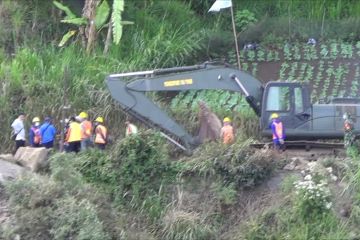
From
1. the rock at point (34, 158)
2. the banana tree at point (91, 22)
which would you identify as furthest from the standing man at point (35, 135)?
the banana tree at point (91, 22)

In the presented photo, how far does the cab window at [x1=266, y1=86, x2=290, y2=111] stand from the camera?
25719 mm

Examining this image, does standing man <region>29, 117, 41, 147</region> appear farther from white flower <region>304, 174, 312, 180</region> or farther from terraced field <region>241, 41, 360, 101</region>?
terraced field <region>241, 41, 360, 101</region>

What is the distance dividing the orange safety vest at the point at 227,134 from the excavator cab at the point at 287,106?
771 millimetres

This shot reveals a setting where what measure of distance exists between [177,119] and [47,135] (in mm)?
3907

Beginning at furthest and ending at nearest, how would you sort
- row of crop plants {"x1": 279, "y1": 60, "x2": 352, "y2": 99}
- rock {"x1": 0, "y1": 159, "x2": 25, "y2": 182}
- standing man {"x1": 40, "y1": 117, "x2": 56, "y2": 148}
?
row of crop plants {"x1": 279, "y1": 60, "x2": 352, "y2": 99}
standing man {"x1": 40, "y1": 117, "x2": 56, "y2": 148}
rock {"x1": 0, "y1": 159, "x2": 25, "y2": 182}

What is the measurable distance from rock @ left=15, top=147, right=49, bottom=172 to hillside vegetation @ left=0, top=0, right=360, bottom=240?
33 centimetres

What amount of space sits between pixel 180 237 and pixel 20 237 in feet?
10.9

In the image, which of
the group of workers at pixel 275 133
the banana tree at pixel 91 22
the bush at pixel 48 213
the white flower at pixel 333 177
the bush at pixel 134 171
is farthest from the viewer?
the banana tree at pixel 91 22

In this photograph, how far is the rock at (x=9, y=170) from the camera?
23.9m

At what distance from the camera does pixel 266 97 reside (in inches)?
1011

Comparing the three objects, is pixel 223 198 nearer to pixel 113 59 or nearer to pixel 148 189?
pixel 148 189

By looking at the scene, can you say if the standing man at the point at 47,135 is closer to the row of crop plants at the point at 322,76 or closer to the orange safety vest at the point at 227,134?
the orange safety vest at the point at 227,134

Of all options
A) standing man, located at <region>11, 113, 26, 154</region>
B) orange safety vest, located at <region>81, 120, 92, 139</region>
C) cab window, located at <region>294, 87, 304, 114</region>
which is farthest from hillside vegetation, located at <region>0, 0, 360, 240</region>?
cab window, located at <region>294, 87, 304, 114</region>

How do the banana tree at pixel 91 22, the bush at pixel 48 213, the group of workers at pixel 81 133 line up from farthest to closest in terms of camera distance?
the banana tree at pixel 91 22 < the group of workers at pixel 81 133 < the bush at pixel 48 213
